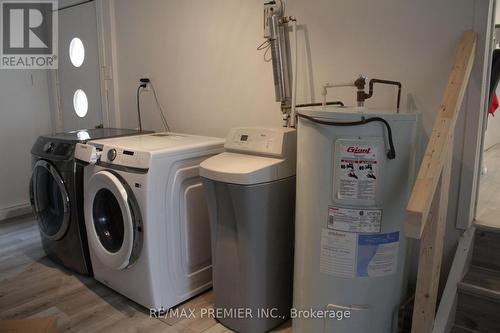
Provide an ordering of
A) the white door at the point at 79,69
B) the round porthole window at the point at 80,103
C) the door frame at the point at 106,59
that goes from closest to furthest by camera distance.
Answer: the door frame at the point at 106,59, the white door at the point at 79,69, the round porthole window at the point at 80,103

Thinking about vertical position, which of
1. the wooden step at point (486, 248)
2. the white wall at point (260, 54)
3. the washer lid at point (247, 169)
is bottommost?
the wooden step at point (486, 248)

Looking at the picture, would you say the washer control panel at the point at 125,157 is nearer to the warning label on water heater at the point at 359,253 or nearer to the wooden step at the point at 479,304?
the warning label on water heater at the point at 359,253

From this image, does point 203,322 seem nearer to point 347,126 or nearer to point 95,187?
point 95,187

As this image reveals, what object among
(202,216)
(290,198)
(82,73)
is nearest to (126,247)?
(202,216)

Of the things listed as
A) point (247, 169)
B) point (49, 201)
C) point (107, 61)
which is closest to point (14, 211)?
point (49, 201)

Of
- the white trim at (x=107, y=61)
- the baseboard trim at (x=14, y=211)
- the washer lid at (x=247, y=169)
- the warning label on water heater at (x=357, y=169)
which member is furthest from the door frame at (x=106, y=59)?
the warning label on water heater at (x=357, y=169)

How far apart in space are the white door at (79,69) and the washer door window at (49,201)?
1073 millimetres

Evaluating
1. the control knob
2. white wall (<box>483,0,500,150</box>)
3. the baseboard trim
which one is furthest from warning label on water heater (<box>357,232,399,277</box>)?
the baseboard trim

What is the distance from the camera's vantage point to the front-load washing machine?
240 cm

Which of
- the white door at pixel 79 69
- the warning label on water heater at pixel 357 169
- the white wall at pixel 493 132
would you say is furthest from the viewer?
the white wall at pixel 493 132

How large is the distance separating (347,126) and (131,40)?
2.40m

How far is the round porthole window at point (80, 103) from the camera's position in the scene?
148 inches

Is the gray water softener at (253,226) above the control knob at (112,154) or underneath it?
underneath

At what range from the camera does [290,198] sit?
1.91m
